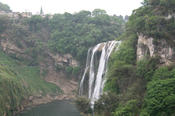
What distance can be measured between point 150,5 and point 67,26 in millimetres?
30582

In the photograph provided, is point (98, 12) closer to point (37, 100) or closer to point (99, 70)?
point (37, 100)

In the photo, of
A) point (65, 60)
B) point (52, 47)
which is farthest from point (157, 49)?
point (52, 47)

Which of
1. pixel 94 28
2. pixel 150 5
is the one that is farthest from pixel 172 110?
pixel 94 28

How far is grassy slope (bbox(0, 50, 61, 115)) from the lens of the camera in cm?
2836

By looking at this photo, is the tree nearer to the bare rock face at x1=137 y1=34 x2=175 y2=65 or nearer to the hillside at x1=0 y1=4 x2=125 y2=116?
the hillside at x1=0 y1=4 x2=125 y2=116

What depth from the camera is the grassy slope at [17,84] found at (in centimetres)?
2836

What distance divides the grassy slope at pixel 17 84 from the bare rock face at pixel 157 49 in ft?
54.2

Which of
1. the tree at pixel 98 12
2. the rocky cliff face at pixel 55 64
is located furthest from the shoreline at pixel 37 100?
the tree at pixel 98 12

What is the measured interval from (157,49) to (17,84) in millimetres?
22965

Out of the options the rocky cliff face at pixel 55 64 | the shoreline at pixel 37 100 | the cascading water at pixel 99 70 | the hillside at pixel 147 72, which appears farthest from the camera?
the rocky cliff face at pixel 55 64

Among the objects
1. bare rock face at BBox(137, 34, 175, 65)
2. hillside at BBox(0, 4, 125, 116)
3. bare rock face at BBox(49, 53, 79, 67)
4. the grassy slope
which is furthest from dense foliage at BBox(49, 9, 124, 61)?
bare rock face at BBox(137, 34, 175, 65)

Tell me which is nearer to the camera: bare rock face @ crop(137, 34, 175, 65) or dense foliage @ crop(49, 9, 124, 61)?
bare rock face @ crop(137, 34, 175, 65)

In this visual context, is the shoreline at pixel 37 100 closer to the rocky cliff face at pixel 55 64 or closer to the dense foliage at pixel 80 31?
the rocky cliff face at pixel 55 64

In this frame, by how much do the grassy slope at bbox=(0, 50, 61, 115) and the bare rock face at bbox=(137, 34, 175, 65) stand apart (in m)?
16.5
